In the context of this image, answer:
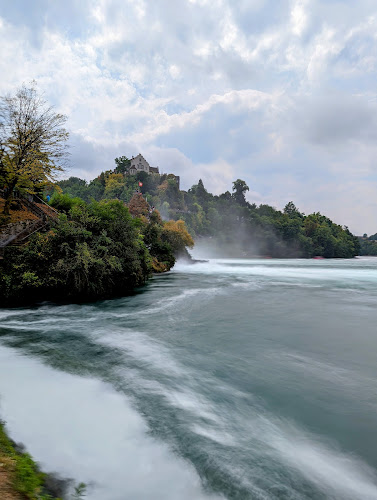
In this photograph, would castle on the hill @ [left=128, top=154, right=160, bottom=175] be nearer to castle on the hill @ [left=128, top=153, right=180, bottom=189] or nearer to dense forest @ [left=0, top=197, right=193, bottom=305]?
castle on the hill @ [left=128, top=153, right=180, bottom=189]

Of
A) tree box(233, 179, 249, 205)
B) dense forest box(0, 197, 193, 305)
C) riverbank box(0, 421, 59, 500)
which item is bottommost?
riverbank box(0, 421, 59, 500)

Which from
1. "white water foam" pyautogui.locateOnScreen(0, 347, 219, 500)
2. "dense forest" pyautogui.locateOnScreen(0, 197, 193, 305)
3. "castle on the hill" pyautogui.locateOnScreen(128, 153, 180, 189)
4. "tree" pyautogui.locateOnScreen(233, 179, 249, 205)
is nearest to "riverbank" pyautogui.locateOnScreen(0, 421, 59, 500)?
"white water foam" pyautogui.locateOnScreen(0, 347, 219, 500)

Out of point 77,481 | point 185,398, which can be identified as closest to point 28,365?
point 185,398

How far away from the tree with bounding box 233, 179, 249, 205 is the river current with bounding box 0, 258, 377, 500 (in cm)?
16927

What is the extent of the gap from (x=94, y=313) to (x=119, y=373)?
268 inches

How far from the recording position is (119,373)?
648cm

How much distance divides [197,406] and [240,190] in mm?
178029

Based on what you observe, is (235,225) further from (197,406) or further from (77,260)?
(197,406)

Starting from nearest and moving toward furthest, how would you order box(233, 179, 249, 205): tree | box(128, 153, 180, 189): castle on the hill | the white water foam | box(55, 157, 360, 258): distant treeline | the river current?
the white water foam < the river current < box(55, 157, 360, 258): distant treeline < box(128, 153, 180, 189): castle on the hill < box(233, 179, 249, 205): tree

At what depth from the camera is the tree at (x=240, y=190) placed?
17550 centimetres

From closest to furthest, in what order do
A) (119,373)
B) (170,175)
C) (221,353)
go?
(119,373) → (221,353) → (170,175)

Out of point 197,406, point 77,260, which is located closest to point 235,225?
point 77,260

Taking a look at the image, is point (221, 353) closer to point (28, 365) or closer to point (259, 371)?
point (259, 371)

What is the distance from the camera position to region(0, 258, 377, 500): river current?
133 inches
